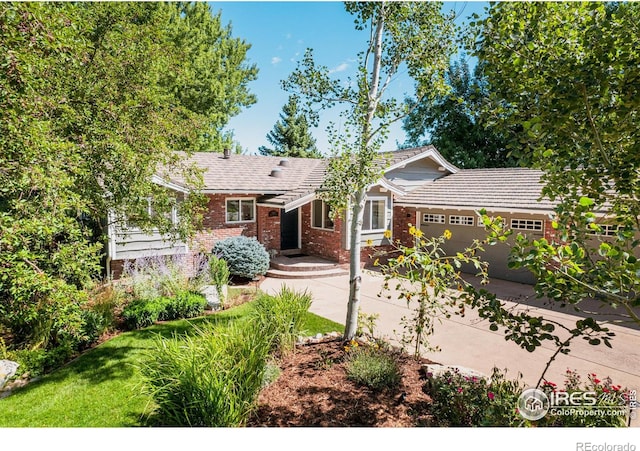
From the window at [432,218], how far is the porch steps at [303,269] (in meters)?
4.34

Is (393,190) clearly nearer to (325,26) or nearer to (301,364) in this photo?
(325,26)

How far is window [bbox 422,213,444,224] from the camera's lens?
15023mm

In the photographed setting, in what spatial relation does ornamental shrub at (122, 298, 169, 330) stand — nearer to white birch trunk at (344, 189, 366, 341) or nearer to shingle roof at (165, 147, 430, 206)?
white birch trunk at (344, 189, 366, 341)

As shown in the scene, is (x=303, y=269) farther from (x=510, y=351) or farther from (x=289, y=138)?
(x=289, y=138)

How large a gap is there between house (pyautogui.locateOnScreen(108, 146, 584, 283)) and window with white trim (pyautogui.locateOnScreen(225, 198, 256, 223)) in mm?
41

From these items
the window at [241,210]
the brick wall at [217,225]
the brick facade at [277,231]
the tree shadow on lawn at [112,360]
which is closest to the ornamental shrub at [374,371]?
the tree shadow on lawn at [112,360]

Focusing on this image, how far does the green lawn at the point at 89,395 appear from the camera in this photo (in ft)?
15.2

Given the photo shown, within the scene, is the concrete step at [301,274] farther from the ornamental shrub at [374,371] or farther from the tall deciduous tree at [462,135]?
the tall deciduous tree at [462,135]

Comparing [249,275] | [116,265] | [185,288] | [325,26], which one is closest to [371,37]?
[325,26]

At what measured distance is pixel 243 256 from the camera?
12.5 meters

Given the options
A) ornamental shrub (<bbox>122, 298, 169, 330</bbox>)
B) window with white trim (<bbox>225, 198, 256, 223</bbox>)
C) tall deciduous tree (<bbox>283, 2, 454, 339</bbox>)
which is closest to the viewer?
tall deciduous tree (<bbox>283, 2, 454, 339</bbox>)

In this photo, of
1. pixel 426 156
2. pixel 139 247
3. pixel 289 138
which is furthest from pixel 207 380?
pixel 289 138

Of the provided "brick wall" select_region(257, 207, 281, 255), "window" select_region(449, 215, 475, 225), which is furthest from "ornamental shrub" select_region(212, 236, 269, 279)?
"window" select_region(449, 215, 475, 225)

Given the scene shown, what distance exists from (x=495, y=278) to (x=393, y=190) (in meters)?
5.12
